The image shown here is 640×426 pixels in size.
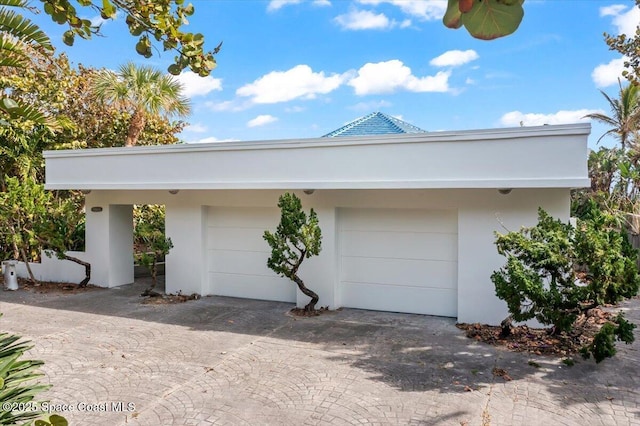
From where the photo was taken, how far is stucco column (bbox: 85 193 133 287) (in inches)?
486

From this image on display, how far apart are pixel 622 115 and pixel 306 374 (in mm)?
23373

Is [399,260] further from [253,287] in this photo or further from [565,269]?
[253,287]

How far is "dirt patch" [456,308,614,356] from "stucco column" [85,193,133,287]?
9.40m

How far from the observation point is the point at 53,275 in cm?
1312

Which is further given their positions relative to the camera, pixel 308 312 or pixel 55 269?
pixel 55 269

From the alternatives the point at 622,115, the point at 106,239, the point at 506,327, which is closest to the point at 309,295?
the point at 506,327

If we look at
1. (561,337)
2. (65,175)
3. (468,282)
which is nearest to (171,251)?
(65,175)

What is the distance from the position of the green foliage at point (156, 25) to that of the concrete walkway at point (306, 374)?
154 inches

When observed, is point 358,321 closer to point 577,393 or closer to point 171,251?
point 577,393

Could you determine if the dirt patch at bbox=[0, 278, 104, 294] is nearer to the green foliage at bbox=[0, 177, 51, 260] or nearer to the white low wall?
the white low wall

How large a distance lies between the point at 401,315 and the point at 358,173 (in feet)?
10.5

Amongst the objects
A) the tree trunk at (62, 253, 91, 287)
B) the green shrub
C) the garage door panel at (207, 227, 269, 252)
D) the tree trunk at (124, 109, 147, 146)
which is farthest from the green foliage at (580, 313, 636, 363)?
the tree trunk at (124, 109, 147, 146)

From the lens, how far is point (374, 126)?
15.4 meters

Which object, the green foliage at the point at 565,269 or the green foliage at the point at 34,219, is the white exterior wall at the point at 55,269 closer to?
the green foliage at the point at 34,219
